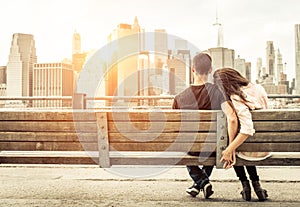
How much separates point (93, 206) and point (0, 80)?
2455 cm

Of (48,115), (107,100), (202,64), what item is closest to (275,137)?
(202,64)

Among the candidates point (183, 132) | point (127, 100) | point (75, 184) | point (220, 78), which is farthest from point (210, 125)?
point (127, 100)

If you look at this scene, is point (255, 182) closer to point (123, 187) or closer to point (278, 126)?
point (278, 126)

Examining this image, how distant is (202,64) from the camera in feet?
14.0

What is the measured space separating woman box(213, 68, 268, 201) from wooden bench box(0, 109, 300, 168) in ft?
0.32

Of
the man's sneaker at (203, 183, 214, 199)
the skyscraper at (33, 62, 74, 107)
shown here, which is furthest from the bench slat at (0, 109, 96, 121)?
the skyscraper at (33, 62, 74, 107)

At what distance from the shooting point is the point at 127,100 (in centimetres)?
920

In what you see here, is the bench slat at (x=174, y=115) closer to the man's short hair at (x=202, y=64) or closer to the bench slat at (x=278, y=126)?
the bench slat at (x=278, y=126)

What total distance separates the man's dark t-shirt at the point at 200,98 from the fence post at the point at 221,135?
0.20m

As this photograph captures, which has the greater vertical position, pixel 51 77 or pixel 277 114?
pixel 51 77

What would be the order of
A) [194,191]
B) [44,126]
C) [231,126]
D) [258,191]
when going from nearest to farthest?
1. [231,126]
2. [44,126]
3. [258,191]
4. [194,191]

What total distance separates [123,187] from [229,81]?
2.04 metres

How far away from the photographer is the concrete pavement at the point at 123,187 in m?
4.47

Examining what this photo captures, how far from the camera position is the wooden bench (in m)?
3.83
